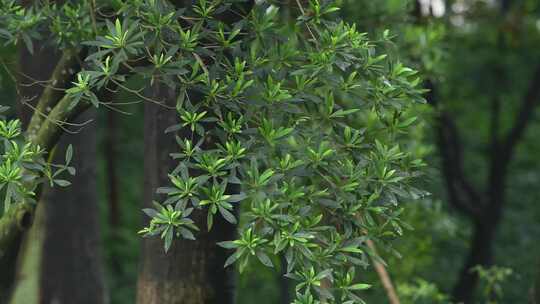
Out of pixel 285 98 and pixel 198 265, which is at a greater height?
pixel 285 98

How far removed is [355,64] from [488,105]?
19.1 metres

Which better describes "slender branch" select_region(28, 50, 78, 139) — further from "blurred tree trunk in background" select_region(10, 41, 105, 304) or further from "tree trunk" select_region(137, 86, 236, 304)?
"blurred tree trunk in background" select_region(10, 41, 105, 304)

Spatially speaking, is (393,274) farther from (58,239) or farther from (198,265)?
(198,265)

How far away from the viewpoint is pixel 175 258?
22.9ft

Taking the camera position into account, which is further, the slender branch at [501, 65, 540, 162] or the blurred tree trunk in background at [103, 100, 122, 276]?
the blurred tree trunk in background at [103, 100, 122, 276]

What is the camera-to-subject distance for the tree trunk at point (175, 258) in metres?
6.88

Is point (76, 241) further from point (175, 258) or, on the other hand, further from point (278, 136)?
point (278, 136)

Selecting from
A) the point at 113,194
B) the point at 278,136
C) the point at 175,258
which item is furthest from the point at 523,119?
the point at 278,136

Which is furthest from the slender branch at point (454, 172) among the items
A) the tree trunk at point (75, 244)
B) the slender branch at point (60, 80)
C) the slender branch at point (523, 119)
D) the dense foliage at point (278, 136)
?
the dense foliage at point (278, 136)

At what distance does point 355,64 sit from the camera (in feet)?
17.7

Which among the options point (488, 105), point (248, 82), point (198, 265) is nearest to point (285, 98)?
point (248, 82)

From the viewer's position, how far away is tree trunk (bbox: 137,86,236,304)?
688 cm

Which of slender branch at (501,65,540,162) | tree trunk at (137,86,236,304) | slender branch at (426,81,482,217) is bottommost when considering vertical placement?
tree trunk at (137,86,236,304)

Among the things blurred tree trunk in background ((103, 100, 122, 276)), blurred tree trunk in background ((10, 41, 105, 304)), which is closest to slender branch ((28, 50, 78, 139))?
blurred tree trunk in background ((10, 41, 105, 304))
